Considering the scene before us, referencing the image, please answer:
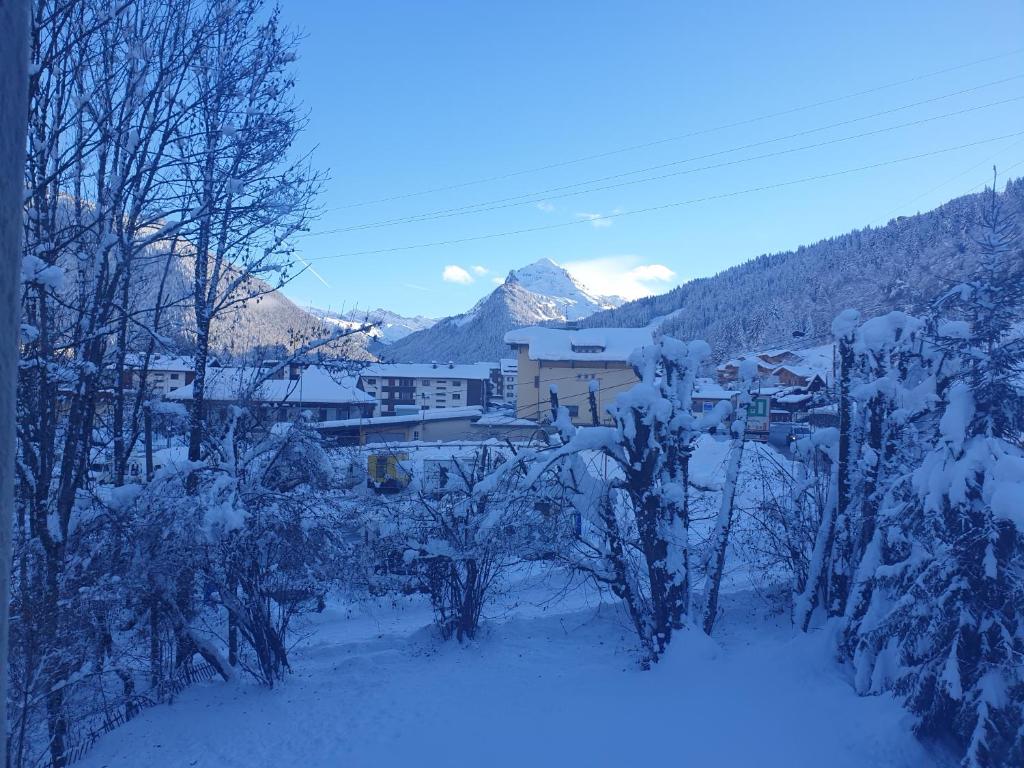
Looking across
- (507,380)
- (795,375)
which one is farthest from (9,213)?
(507,380)

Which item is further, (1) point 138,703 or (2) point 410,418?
(2) point 410,418

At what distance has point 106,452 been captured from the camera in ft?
30.6

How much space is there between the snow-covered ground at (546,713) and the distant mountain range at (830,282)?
4299mm

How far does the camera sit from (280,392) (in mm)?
17922

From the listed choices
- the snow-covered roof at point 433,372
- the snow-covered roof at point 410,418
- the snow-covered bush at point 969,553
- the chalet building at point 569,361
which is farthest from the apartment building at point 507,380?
the snow-covered bush at point 969,553

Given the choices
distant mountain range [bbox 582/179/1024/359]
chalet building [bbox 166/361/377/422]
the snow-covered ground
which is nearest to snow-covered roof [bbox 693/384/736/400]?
distant mountain range [bbox 582/179/1024/359]

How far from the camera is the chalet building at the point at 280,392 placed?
30.4 feet

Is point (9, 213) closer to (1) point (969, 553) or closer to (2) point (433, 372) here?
(1) point (969, 553)

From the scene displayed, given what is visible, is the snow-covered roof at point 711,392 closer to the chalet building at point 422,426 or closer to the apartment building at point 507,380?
the chalet building at point 422,426

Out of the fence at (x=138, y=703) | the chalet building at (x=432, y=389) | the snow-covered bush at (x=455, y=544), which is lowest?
the fence at (x=138, y=703)

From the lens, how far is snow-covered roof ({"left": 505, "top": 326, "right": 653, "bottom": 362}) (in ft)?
102

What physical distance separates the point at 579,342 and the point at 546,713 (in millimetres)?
25917

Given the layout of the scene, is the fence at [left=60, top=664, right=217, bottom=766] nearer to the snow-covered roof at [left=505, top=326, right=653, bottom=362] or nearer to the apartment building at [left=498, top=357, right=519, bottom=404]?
the snow-covered roof at [left=505, top=326, right=653, bottom=362]

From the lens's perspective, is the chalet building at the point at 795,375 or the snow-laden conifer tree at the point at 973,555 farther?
the chalet building at the point at 795,375
